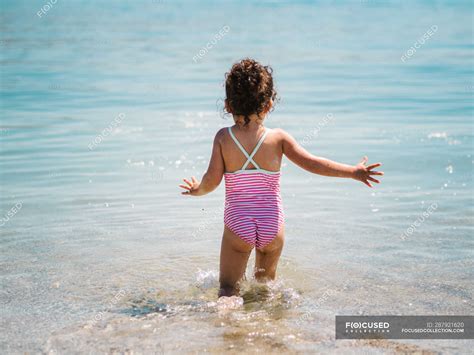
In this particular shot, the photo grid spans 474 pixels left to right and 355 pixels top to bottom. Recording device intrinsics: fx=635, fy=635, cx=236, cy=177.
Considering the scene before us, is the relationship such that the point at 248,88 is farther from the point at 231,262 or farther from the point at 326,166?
the point at 231,262

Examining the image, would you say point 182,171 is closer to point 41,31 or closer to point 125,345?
point 125,345

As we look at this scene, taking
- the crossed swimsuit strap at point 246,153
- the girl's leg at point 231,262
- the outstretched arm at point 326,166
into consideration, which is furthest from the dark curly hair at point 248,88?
the girl's leg at point 231,262

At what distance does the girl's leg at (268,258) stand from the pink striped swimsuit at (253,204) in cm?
7

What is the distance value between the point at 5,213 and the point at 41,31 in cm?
3363

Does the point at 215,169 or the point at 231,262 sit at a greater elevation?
the point at 215,169

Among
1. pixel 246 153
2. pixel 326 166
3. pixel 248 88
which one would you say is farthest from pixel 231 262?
pixel 248 88

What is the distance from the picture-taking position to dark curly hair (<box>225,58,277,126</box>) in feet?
14.5

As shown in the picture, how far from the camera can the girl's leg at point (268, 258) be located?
458 centimetres

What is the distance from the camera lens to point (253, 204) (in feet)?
14.8

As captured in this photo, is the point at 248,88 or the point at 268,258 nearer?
the point at 248,88

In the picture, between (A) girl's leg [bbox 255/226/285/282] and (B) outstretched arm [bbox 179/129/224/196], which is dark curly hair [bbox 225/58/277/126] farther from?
(A) girl's leg [bbox 255/226/285/282]

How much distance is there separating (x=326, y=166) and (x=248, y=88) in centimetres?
78

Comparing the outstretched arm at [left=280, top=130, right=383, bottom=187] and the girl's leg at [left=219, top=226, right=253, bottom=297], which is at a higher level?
the outstretched arm at [left=280, top=130, right=383, bottom=187]

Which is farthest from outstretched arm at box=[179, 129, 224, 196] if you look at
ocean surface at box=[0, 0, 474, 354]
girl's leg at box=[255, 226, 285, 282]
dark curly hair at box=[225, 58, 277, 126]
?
ocean surface at box=[0, 0, 474, 354]
